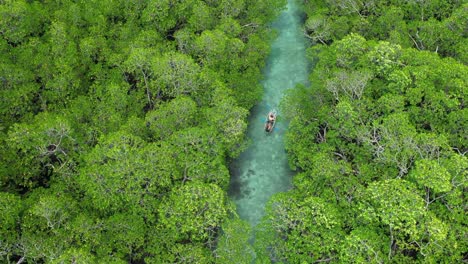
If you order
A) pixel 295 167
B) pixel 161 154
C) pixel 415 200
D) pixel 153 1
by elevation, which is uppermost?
pixel 153 1

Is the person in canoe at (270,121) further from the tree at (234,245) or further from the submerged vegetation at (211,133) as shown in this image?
the tree at (234,245)

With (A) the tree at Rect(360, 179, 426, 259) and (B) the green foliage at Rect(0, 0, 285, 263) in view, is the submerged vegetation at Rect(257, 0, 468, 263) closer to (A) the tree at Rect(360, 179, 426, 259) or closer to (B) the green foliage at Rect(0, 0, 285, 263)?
(A) the tree at Rect(360, 179, 426, 259)

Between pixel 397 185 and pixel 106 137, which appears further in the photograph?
pixel 106 137

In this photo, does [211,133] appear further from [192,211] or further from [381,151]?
[381,151]

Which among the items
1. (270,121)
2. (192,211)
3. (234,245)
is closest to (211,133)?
(192,211)

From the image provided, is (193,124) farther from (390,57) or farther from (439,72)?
(439,72)

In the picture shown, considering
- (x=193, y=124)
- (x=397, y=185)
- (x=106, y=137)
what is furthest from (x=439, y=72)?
(x=106, y=137)

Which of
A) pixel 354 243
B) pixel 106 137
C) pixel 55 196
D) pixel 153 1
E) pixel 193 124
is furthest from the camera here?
pixel 153 1
